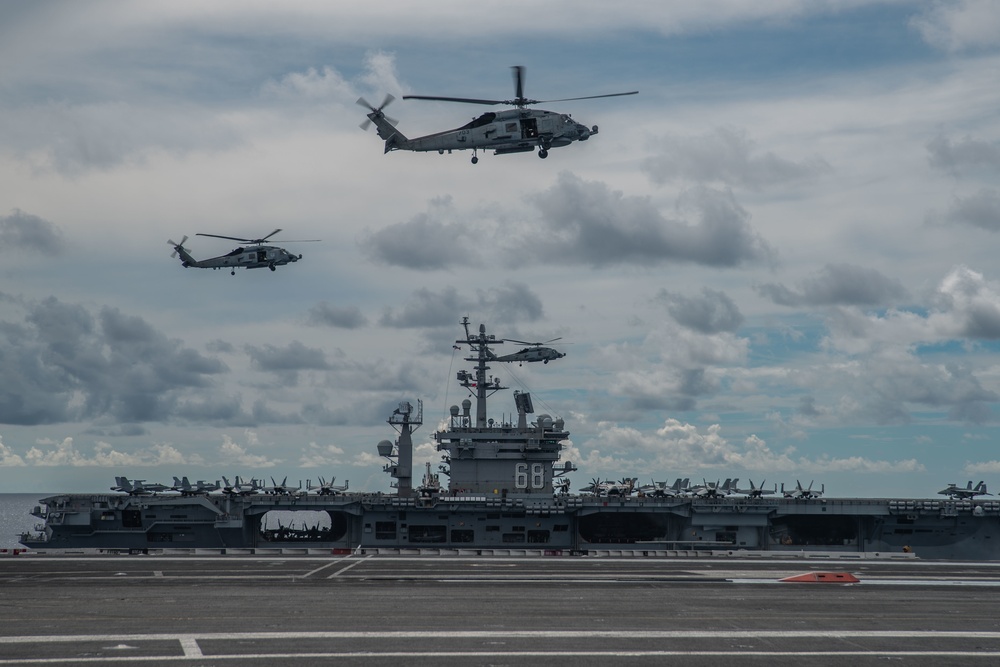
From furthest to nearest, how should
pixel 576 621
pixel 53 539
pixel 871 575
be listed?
pixel 53 539
pixel 871 575
pixel 576 621

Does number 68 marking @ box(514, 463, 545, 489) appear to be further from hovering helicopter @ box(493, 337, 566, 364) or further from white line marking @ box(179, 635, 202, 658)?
white line marking @ box(179, 635, 202, 658)

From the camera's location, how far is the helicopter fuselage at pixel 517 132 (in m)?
36.9

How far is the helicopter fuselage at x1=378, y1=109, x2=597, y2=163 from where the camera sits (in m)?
36.9

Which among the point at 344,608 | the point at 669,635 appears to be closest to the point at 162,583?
the point at 344,608

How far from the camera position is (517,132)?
37.0 meters

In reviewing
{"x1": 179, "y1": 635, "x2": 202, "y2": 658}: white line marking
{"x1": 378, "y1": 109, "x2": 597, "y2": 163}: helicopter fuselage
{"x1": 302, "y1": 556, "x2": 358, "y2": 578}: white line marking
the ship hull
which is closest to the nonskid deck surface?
{"x1": 179, "y1": 635, "x2": 202, "y2": 658}: white line marking

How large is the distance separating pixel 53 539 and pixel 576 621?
37175 mm

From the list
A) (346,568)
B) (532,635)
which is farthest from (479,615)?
(346,568)

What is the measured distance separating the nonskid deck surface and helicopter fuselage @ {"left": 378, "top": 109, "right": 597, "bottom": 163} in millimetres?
16053

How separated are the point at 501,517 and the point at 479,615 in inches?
1093

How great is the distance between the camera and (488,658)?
21.7 metres

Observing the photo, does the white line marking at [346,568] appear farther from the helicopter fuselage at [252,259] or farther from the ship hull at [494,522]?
the helicopter fuselage at [252,259]

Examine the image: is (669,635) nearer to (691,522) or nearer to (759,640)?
(759,640)

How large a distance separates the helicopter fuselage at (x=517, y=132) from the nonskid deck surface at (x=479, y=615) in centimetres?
1605
